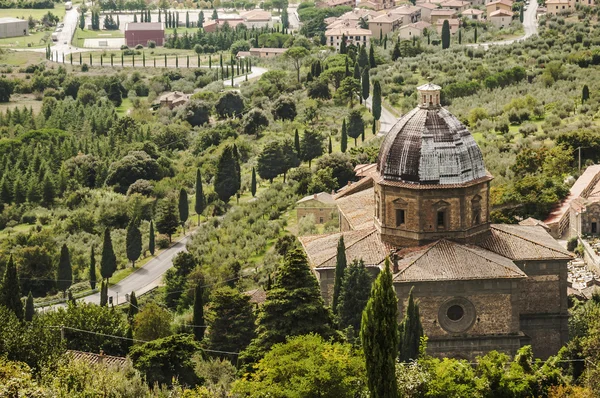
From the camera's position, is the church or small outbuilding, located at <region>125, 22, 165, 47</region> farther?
small outbuilding, located at <region>125, 22, 165, 47</region>

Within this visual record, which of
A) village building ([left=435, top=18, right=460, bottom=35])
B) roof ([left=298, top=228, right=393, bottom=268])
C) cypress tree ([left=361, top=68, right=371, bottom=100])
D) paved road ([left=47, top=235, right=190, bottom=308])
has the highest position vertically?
village building ([left=435, top=18, right=460, bottom=35])

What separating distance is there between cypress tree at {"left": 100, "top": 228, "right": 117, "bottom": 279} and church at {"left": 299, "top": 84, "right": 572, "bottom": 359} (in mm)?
23901

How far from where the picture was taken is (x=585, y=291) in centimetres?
5462

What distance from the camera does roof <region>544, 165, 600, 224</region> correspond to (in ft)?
213

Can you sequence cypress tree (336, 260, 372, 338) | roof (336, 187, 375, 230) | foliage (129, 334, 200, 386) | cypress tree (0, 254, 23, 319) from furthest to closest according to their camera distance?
roof (336, 187, 375, 230)
cypress tree (0, 254, 23, 319)
cypress tree (336, 260, 372, 338)
foliage (129, 334, 200, 386)

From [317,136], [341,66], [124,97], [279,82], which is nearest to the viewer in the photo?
[317,136]

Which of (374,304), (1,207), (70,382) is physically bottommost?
(1,207)

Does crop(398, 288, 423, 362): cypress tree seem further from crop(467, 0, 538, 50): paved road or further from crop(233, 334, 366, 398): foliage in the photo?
crop(467, 0, 538, 50): paved road

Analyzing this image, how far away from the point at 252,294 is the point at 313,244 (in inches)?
258

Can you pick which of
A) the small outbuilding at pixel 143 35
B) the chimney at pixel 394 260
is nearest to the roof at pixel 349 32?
the small outbuilding at pixel 143 35

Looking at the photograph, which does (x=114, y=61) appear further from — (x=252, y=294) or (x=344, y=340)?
(x=344, y=340)

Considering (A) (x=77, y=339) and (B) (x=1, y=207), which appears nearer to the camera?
(A) (x=77, y=339)

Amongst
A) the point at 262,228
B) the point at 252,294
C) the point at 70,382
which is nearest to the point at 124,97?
the point at 262,228

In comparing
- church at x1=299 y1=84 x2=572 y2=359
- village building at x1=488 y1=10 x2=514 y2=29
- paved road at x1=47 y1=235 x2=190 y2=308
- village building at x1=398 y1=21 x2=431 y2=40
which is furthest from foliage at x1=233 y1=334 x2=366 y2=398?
village building at x1=488 y1=10 x2=514 y2=29
